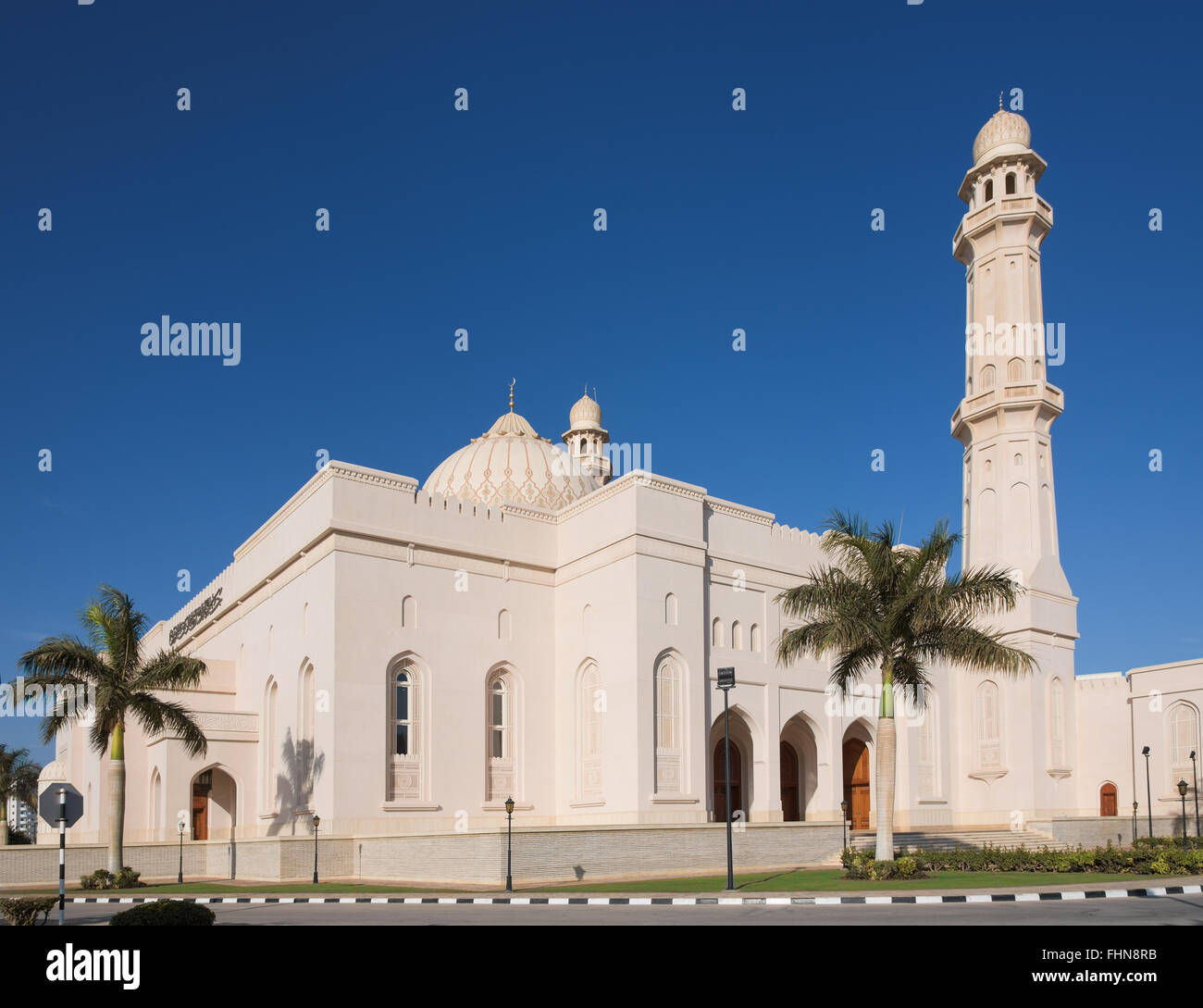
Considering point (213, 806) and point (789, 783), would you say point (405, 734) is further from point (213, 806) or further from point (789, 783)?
point (789, 783)

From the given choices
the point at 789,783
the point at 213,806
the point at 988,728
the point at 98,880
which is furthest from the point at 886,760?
the point at 213,806

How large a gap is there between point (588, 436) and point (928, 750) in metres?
22.6

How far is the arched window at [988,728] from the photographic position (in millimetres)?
36719

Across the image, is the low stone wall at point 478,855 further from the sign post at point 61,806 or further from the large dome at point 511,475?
the large dome at point 511,475

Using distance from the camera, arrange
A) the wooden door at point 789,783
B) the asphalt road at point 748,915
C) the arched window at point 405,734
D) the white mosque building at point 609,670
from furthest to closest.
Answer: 1. the wooden door at point 789,783
2. the white mosque building at point 609,670
3. the arched window at point 405,734
4. the asphalt road at point 748,915

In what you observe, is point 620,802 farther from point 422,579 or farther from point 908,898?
point 908,898

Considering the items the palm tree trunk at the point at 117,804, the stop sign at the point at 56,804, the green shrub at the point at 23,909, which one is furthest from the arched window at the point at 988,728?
the green shrub at the point at 23,909

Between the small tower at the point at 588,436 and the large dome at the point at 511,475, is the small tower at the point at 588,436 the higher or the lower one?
the higher one

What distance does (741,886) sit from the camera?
66.1 ft

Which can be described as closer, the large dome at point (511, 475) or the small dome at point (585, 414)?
the large dome at point (511, 475)

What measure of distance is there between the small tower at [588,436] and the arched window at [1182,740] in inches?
1014

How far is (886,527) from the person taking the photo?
70.9ft

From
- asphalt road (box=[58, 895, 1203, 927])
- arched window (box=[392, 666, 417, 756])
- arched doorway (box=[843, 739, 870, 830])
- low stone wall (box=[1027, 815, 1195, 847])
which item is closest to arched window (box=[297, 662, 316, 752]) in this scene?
arched window (box=[392, 666, 417, 756])
